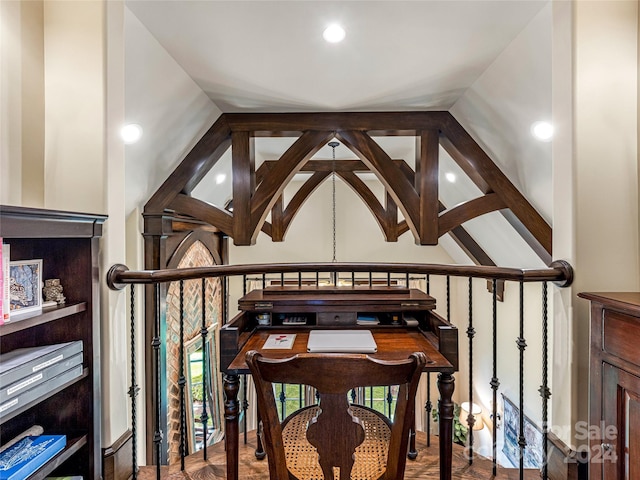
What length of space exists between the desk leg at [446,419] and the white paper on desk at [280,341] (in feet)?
2.03

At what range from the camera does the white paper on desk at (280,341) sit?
4.80 feet

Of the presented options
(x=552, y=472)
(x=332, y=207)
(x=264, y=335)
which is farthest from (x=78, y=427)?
(x=332, y=207)

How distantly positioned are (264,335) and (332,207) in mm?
4949

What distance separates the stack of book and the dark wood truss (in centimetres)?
187

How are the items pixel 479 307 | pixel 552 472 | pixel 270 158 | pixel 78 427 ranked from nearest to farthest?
pixel 78 427
pixel 552 472
pixel 270 158
pixel 479 307

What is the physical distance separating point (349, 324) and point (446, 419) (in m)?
0.59

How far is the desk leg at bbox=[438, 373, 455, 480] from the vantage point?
4.31 feet

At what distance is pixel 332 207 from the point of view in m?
6.46

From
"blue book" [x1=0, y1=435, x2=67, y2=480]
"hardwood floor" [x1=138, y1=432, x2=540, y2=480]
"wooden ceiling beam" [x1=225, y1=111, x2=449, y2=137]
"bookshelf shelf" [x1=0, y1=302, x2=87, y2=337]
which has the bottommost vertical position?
"hardwood floor" [x1=138, y1=432, x2=540, y2=480]

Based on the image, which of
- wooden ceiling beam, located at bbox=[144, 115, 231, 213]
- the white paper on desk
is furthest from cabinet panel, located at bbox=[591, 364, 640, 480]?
wooden ceiling beam, located at bbox=[144, 115, 231, 213]

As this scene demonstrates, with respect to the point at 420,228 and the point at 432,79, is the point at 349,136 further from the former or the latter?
the point at 420,228

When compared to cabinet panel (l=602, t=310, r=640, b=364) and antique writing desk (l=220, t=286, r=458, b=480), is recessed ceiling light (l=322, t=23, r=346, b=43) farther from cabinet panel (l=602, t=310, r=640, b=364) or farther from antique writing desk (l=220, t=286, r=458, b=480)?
cabinet panel (l=602, t=310, r=640, b=364)

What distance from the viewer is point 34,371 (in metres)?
1.17

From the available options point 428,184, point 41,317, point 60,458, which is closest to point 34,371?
point 41,317
